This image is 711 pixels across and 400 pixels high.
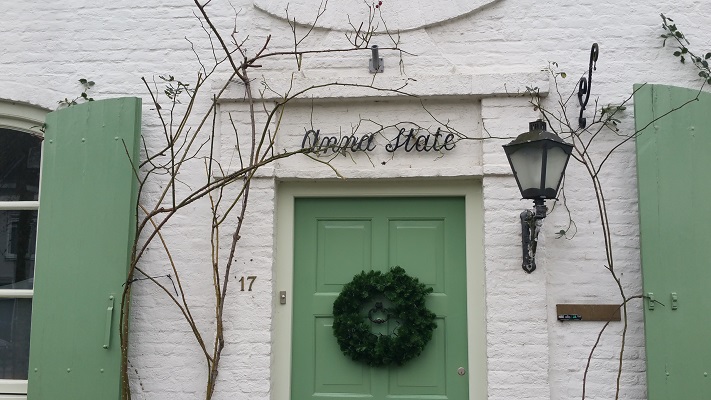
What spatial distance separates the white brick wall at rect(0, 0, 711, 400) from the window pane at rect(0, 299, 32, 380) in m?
0.78

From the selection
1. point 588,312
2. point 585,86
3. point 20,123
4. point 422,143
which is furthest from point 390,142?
point 20,123

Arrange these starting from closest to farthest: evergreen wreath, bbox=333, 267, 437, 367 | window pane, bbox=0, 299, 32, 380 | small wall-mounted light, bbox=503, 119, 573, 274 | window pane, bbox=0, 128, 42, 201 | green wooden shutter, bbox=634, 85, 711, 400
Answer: small wall-mounted light, bbox=503, 119, 573, 274, green wooden shutter, bbox=634, 85, 711, 400, evergreen wreath, bbox=333, 267, 437, 367, window pane, bbox=0, 299, 32, 380, window pane, bbox=0, 128, 42, 201

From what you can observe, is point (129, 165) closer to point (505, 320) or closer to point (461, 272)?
point (461, 272)

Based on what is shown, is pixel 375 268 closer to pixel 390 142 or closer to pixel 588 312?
pixel 390 142

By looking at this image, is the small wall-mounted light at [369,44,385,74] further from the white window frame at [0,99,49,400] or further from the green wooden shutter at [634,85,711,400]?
the white window frame at [0,99,49,400]

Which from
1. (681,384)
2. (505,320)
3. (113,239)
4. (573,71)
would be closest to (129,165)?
(113,239)

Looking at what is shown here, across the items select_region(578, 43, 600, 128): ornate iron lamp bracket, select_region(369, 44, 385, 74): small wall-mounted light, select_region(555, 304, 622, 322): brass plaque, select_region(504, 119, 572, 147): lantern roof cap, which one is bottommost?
select_region(555, 304, 622, 322): brass plaque

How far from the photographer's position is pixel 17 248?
4.59 metres

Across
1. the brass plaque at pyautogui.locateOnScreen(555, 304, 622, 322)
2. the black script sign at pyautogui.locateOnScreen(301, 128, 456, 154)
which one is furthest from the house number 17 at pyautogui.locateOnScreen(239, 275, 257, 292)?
the brass plaque at pyautogui.locateOnScreen(555, 304, 622, 322)

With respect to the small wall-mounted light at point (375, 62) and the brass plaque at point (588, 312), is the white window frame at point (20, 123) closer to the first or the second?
the small wall-mounted light at point (375, 62)

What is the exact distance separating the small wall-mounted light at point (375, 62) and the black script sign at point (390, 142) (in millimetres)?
399

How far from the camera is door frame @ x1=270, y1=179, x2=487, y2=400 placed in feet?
13.7

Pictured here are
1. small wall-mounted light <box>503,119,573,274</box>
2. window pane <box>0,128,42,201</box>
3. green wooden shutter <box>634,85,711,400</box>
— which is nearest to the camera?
small wall-mounted light <box>503,119,573,274</box>

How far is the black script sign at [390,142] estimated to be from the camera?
4.26 m
